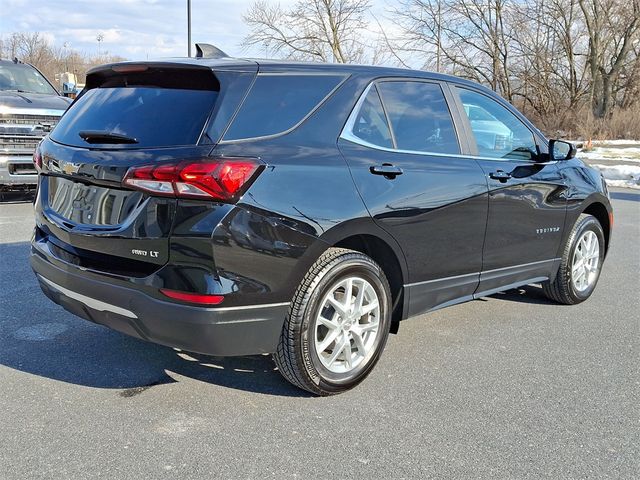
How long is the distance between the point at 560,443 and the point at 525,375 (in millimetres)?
844

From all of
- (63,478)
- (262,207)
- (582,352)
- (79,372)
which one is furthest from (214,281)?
(582,352)

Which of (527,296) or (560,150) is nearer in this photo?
(560,150)

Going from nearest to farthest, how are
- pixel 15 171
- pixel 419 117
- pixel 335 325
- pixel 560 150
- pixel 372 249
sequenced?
pixel 335 325
pixel 372 249
pixel 419 117
pixel 560 150
pixel 15 171

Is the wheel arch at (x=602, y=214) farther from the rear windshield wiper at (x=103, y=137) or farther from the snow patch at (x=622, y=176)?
the snow patch at (x=622, y=176)

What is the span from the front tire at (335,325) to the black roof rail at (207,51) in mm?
1455

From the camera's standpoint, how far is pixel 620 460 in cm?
290

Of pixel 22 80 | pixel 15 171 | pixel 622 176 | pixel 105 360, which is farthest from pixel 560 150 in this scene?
pixel 622 176

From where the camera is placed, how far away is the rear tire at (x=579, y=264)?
518 cm

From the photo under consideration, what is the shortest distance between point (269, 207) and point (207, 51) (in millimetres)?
1417

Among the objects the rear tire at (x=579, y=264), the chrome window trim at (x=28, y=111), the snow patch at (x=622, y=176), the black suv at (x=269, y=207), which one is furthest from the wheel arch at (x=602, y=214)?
the snow patch at (x=622, y=176)

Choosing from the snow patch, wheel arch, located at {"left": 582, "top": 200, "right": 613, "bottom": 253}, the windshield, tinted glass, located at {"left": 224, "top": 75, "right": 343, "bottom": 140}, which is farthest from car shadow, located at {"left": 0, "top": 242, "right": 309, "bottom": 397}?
the snow patch

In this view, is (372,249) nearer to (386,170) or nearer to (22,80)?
(386,170)

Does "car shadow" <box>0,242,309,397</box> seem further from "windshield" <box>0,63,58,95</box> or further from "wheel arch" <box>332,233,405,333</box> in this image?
"windshield" <box>0,63,58,95</box>

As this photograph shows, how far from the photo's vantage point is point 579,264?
17.6 ft
